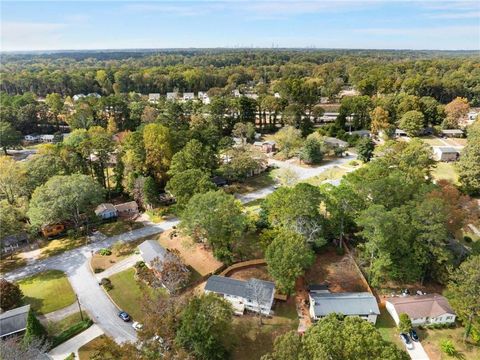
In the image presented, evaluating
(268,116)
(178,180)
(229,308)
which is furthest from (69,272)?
(268,116)

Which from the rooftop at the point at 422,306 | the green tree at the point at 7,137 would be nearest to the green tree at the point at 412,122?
the rooftop at the point at 422,306

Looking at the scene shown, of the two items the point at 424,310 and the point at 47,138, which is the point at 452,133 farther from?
the point at 47,138

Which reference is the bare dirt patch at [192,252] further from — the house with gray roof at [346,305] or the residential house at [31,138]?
the residential house at [31,138]

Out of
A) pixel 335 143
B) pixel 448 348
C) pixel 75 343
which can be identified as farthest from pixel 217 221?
pixel 335 143

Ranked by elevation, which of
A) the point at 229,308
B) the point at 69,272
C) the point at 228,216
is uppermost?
the point at 228,216

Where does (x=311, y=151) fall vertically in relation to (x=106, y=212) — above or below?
above

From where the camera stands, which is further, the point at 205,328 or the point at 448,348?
the point at 448,348

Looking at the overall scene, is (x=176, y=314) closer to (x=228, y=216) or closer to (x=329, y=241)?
(x=228, y=216)
